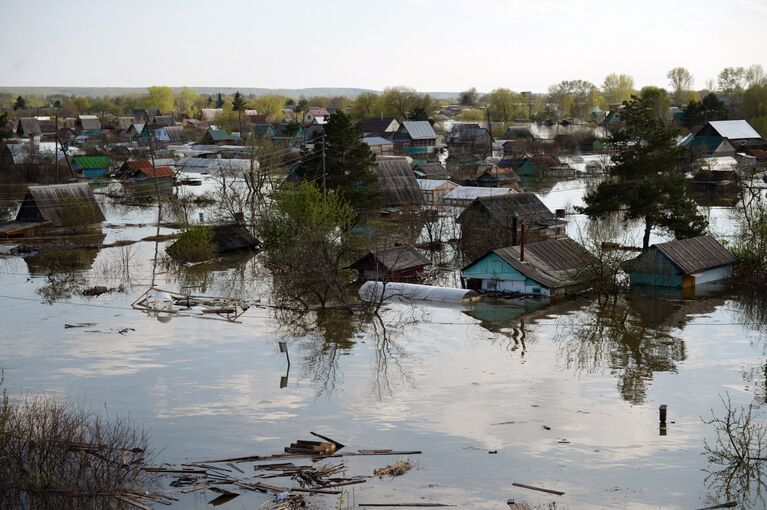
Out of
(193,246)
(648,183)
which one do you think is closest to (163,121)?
(193,246)

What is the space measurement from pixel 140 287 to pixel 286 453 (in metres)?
12.6

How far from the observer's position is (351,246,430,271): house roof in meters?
24.6

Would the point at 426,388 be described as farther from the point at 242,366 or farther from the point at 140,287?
the point at 140,287

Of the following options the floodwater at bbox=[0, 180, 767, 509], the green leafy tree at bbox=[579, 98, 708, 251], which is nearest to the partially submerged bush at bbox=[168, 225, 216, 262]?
the floodwater at bbox=[0, 180, 767, 509]

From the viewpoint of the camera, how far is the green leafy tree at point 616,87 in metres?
132

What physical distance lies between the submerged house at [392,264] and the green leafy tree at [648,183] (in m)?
5.49

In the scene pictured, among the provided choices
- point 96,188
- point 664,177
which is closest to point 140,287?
point 664,177

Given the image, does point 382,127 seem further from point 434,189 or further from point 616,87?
point 616,87

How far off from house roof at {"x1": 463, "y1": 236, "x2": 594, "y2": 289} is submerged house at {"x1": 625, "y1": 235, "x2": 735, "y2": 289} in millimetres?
1205

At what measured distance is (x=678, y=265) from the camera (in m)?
23.7

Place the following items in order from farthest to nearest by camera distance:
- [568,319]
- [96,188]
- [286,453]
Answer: [96,188] < [568,319] < [286,453]

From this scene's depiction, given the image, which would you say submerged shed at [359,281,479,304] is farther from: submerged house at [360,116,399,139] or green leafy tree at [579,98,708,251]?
submerged house at [360,116,399,139]

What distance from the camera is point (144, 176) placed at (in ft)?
152

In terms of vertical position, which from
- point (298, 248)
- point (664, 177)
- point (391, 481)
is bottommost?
point (391, 481)
